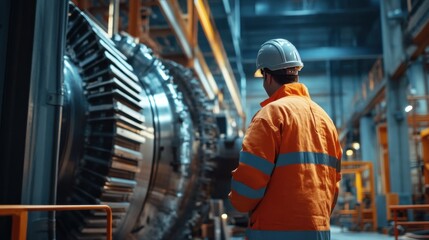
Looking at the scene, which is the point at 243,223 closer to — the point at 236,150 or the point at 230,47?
the point at 236,150

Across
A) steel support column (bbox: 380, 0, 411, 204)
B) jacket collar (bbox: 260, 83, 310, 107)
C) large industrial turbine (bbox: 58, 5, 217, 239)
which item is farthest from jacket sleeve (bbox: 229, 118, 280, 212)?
steel support column (bbox: 380, 0, 411, 204)

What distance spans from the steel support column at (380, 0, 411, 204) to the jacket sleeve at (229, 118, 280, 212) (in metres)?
11.3

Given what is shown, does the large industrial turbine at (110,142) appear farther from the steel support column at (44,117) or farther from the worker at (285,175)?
the worker at (285,175)

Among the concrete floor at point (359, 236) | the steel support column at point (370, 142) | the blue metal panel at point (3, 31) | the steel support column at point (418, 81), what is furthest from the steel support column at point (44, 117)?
the steel support column at point (370, 142)

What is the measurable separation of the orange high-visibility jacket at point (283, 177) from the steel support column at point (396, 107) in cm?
1114

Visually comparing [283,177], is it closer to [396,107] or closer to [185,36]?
[185,36]

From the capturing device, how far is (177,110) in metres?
5.36

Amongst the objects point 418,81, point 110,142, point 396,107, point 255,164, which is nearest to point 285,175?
point 255,164

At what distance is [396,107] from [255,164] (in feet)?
40.9

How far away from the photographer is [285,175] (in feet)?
6.93

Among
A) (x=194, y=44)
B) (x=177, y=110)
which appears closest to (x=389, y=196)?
(x=194, y=44)

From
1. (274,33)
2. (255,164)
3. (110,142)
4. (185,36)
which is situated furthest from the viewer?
(274,33)

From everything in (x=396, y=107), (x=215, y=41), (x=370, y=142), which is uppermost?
(x=215, y=41)

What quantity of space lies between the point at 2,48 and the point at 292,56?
1.45 m
